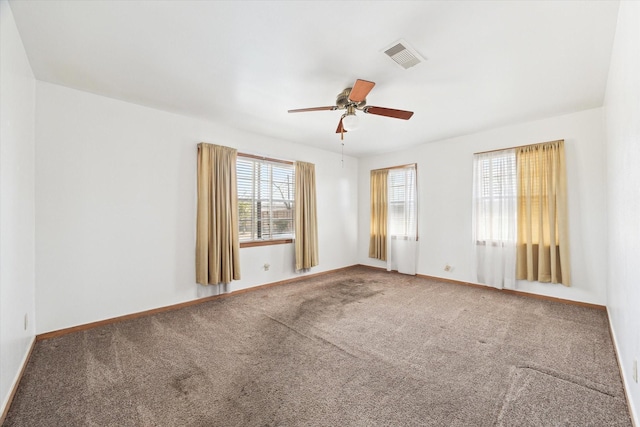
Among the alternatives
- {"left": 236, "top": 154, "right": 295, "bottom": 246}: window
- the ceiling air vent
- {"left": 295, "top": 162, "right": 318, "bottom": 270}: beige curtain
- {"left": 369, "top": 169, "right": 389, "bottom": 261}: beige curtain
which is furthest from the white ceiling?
{"left": 369, "top": 169, "right": 389, "bottom": 261}: beige curtain

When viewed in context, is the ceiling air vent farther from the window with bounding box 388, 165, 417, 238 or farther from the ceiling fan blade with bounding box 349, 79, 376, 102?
the window with bounding box 388, 165, 417, 238

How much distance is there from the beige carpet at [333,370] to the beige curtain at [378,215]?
2.42m

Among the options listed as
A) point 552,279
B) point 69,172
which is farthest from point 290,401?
point 552,279

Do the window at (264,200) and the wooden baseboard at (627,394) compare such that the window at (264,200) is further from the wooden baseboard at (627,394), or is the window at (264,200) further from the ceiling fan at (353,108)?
the wooden baseboard at (627,394)

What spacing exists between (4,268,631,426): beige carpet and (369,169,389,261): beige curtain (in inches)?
95.2

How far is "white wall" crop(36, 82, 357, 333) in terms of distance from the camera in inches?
111

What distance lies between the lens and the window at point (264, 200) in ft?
14.6

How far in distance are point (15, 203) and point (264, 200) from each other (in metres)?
2.97

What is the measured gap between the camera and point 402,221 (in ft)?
18.4

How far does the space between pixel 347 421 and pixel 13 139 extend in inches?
123

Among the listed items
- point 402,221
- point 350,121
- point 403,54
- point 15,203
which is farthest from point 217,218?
point 402,221

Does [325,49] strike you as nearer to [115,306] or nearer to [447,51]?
[447,51]

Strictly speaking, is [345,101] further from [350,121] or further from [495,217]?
[495,217]

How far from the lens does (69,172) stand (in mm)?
2916
